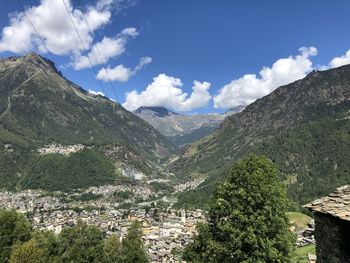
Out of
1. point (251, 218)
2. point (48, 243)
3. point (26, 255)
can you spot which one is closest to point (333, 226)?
point (251, 218)

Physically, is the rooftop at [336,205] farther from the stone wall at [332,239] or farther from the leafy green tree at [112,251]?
the leafy green tree at [112,251]

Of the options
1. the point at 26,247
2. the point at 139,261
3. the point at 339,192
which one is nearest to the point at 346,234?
the point at 339,192

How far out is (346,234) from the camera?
13.6m

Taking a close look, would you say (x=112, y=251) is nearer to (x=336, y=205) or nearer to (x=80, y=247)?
(x=80, y=247)

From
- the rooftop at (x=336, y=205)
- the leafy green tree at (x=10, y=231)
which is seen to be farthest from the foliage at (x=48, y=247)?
the rooftop at (x=336, y=205)

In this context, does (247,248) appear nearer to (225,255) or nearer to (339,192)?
(225,255)

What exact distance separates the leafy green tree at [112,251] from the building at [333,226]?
7130 cm

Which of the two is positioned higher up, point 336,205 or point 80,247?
point 336,205

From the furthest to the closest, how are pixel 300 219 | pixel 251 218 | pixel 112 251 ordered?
pixel 300 219 → pixel 112 251 → pixel 251 218

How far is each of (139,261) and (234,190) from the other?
58046mm

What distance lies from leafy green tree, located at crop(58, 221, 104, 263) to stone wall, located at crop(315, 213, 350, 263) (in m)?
66.6

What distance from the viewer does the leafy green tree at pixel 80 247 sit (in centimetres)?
7550

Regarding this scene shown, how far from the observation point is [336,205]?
1441 centimetres

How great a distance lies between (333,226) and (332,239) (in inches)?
18.1
